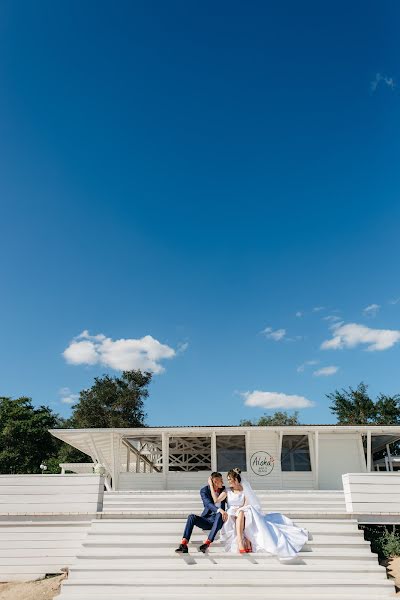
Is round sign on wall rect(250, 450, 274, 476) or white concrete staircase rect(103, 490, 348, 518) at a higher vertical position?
round sign on wall rect(250, 450, 274, 476)

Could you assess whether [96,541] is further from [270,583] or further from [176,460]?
[176,460]

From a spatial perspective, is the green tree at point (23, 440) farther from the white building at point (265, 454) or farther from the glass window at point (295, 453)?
the glass window at point (295, 453)

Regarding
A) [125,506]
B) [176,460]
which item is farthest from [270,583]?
[176,460]

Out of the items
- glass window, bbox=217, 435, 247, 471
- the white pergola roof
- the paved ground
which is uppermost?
the white pergola roof

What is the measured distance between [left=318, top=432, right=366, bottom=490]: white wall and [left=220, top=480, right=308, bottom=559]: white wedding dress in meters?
8.38

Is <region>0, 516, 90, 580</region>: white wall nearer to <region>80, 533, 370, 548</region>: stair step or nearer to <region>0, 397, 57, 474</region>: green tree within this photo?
<region>80, 533, 370, 548</region>: stair step

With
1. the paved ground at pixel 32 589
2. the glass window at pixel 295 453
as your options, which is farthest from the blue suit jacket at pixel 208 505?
the glass window at pixel 295 453

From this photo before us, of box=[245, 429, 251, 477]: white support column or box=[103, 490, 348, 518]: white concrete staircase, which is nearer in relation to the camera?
box=[103, 490, 348, 518]: white concrete staircase

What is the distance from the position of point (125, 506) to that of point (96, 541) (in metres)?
1.92

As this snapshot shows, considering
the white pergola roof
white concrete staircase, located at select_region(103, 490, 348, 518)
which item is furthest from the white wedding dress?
the white pergola roof

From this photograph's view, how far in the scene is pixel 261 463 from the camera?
15.0m

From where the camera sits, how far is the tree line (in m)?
36.5

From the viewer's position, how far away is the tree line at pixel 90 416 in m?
36.5

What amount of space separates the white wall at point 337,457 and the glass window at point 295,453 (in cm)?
52
